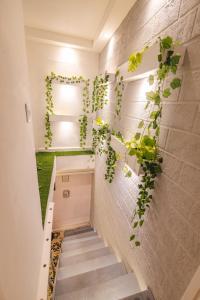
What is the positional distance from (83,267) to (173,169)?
165 cm

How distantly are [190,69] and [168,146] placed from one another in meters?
0.48

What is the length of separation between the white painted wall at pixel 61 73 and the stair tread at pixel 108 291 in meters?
2.55

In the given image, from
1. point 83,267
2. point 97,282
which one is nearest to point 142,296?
point 97,282

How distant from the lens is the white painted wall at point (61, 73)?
8.97ft

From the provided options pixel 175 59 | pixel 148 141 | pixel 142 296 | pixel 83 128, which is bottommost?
pixel 142 296

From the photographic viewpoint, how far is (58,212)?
4.06 m

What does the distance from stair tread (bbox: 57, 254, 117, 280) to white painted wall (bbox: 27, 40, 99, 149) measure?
7.45 feet

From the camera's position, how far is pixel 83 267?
1.74 metres

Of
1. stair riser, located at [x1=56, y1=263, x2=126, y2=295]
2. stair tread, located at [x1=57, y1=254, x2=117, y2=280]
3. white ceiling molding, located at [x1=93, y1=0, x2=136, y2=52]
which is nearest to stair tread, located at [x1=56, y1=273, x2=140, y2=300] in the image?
stair riser, located at [x1=56, y1=263, x2=126, y2=295]

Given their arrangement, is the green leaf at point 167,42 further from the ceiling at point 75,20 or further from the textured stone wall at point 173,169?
the ceiling at point 75,20

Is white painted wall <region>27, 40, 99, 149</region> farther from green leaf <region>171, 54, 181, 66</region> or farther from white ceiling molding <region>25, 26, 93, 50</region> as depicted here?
green leaf <region>171, 54, 181, 66</region>

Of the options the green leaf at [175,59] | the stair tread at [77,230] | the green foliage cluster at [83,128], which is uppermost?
the green leaf at [175,59]

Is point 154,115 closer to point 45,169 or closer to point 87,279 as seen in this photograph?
point 87,279

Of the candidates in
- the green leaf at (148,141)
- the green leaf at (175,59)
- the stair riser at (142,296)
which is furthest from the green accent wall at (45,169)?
the green leaf at (175,59)
